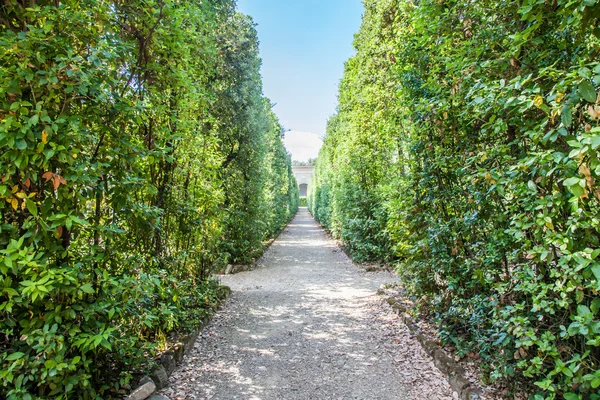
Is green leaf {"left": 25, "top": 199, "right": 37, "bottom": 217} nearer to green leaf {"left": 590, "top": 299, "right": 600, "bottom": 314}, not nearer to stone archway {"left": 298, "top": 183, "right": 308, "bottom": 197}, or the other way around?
green leaf {"left": 590, "top": 299, "right": 600, "bottom": 314}

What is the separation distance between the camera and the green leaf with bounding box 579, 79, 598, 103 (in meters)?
1.50

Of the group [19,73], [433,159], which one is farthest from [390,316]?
[19,73]

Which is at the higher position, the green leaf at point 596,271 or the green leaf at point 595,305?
the green leaf at point 596,271

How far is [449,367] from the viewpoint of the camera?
3129 millimetres

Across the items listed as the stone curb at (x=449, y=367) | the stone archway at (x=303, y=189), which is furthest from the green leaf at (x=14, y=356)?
the stone archway at (x=303, y=189)

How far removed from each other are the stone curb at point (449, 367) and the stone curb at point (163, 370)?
8.24 ft

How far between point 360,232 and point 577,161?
25.9 feet

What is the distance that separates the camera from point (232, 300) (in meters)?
6.16

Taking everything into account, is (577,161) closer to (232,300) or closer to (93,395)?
(93,395)

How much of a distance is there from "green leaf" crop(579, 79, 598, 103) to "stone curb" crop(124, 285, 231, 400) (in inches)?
138

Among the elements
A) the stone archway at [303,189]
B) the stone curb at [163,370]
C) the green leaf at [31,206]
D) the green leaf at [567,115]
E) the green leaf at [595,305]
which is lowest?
the stone curb at [163,370]

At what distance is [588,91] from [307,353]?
3575 mm

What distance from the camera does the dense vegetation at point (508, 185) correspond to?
5.54 feet

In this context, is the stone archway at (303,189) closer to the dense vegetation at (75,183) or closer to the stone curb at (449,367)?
the stone curb at (449,367)
